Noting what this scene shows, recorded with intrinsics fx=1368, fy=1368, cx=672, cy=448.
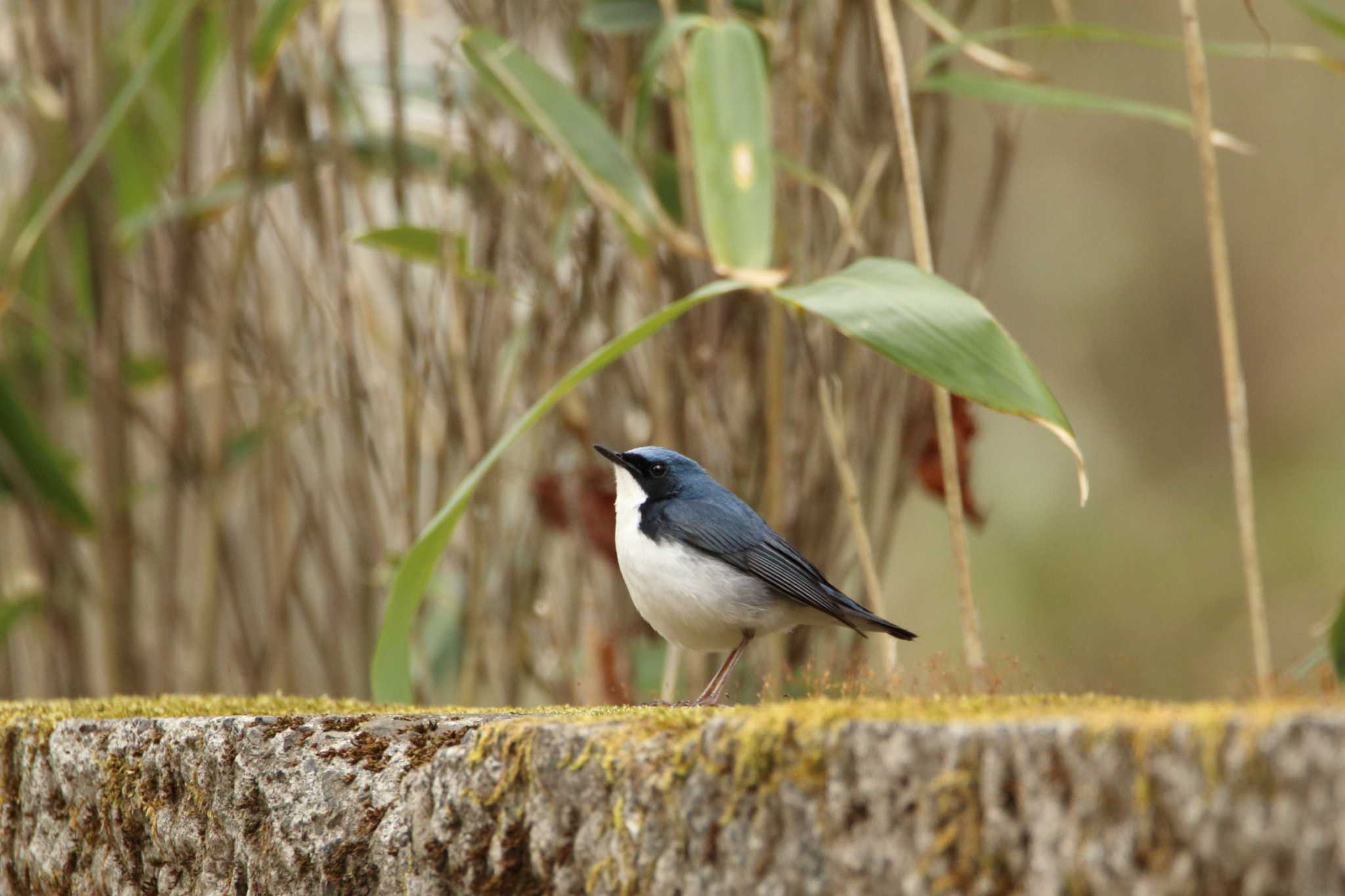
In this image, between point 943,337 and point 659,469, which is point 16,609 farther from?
point 943,337

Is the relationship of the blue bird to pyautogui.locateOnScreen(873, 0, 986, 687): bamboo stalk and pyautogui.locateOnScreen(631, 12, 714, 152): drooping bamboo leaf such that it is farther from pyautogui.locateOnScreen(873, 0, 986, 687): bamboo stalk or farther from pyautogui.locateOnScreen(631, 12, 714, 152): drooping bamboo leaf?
pyautogui.locateOnScreen(631, 12, 714, 152): drooping bamboo leaf

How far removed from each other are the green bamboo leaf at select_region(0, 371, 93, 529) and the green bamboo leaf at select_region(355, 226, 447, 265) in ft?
2.75

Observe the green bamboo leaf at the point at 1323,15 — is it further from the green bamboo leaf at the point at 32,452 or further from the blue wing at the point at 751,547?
the green bamboo leaf at the point at 32,452

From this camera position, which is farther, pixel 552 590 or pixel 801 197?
pixel 552 590

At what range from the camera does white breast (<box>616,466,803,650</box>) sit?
1947mm

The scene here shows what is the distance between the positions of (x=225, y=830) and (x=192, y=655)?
1837 mm

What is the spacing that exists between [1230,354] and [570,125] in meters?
Result: 1.11

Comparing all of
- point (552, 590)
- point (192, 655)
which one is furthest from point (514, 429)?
point (192, 655)

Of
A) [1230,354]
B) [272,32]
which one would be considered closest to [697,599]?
[1230,354]

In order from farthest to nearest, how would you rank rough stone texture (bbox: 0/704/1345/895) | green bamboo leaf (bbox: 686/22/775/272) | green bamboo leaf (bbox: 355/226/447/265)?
1. green bamboo leaf (bbox: 355/226/447/265)
2. green bamboo leaf (bbox: 686/22/775/272)
3. rough stone texture (bbox: 0/704/1345/895)

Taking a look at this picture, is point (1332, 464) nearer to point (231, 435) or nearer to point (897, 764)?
point (231, 435)

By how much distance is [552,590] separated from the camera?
3010 millimetres

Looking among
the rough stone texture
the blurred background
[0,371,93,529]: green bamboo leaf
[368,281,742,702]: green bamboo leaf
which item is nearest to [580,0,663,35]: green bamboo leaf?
the blurred background

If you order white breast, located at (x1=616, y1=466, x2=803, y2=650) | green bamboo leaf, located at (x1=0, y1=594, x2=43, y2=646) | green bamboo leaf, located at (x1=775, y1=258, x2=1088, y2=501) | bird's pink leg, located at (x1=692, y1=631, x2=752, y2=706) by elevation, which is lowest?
green bamboo leaf, located at (x1=0, y1=594, x2=43, y2=646)
